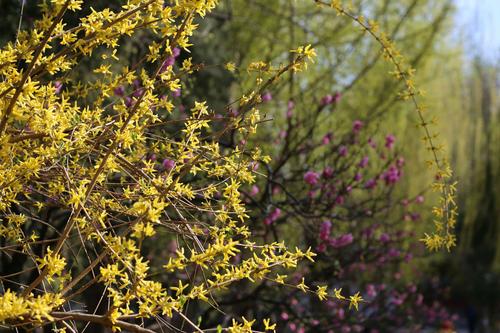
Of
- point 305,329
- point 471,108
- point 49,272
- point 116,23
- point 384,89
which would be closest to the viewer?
point 49,272

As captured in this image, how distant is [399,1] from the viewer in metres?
11.1

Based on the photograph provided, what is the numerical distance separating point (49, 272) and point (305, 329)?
3.70 m

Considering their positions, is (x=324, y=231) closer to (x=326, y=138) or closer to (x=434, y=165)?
(x=326, y=138)

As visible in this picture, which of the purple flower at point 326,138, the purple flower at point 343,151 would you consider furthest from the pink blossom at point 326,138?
the purple flower at point 343,151

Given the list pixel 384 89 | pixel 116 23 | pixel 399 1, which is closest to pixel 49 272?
pixel 116 23

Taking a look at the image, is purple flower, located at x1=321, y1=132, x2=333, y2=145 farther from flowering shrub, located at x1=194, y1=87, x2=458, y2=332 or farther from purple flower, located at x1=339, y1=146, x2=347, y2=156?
purple flower, located at x1=339, y1=146, x2=347, y2=156

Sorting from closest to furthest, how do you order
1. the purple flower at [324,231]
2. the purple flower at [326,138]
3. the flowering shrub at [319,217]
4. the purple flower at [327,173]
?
the purple flower at [324,231]
the flowering shrub at [319,217]
the purple flower at [327,173]
the purple flower at [326,138]

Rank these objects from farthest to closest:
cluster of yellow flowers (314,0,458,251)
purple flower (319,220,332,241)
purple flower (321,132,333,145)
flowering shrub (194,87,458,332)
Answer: purple flower (321,132,333,145), flowering shrub (194,87,458,332), purple flower (319,220,332,241), cluster of yellow flowers (314,0,458,251)

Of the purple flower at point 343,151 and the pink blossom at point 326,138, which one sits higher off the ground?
the pink blossom at point 326,138

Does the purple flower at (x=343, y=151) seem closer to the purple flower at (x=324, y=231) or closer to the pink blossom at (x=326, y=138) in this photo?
the pink blossom at (x=326, y=138)

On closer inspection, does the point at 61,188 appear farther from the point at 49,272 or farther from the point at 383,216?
the point at 383,216

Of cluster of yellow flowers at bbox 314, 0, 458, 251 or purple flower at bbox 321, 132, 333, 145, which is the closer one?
cluster of yellow flowers at bbox 314, 0, 458, 251

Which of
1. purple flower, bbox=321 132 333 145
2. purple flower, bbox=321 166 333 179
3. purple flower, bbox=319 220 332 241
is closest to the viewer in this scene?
purple flower, bbox=319 220 332 241

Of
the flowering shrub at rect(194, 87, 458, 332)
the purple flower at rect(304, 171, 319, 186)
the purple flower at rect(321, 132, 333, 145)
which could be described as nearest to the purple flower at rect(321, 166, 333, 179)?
the flowering shrub at rect(194, 87, 458, 332)
